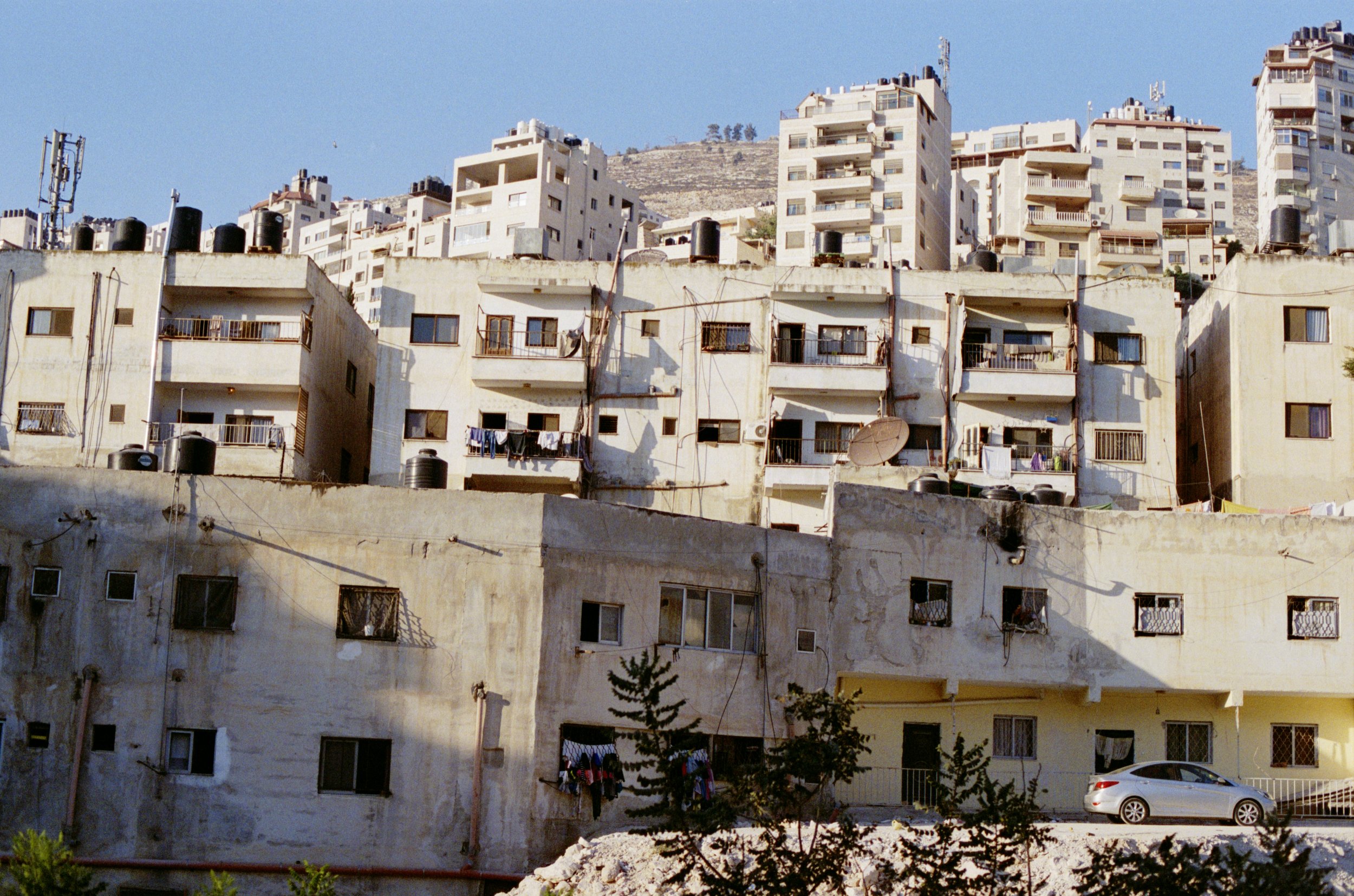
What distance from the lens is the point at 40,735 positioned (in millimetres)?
31312

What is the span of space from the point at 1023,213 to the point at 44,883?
85.9 metres

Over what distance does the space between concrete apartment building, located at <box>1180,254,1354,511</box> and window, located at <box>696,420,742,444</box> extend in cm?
1387

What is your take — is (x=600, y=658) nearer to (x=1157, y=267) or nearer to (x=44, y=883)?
(x=44, y=883)

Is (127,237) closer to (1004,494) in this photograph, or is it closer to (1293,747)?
(1004,494)

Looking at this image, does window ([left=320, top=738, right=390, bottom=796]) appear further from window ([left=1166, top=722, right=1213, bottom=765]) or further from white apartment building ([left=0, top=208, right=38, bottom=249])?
white apartment building ([left=0, top=208, right=38, bottom=249])

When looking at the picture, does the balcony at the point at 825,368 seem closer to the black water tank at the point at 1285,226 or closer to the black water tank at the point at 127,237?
the black water tank at the point at 1285,226

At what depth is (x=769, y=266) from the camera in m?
48.4

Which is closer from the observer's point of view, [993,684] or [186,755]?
[186,755]

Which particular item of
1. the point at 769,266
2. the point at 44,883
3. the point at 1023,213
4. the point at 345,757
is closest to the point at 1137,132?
the point at 1023,213

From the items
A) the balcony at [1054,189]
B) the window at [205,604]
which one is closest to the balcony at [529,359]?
the window at [205,604]

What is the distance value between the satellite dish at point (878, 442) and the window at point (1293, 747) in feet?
37.2

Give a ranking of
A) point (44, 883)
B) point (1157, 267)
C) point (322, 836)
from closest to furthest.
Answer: point (44, 883) → point (322, 836) → point (1157, 267)

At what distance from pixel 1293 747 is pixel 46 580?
2733cm

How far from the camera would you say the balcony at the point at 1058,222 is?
10031cm
